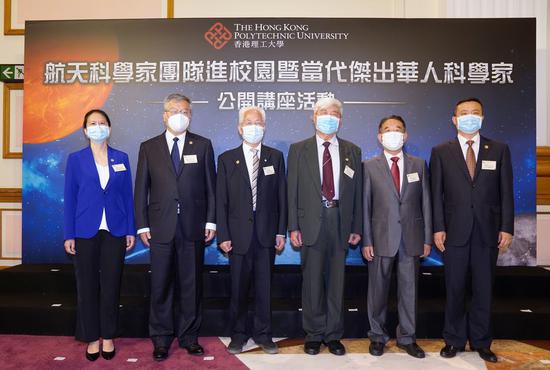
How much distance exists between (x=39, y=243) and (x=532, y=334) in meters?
4.15

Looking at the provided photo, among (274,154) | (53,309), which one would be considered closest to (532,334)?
(274,154)

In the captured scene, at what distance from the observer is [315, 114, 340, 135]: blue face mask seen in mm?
2748

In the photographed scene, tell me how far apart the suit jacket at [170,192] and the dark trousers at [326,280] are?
677mm

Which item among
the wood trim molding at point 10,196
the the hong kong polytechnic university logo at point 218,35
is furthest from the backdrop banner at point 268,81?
the wood trim molding at point 10,196

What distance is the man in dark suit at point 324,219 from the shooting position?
2707 mm

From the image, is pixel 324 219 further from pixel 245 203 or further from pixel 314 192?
pixel 245 203

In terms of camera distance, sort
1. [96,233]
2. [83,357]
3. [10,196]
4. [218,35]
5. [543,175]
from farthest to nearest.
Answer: [10,196]
[543,175]
[218,35]
[83,357]
[96,233]

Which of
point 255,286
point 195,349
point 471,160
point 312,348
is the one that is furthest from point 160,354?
point 471,160

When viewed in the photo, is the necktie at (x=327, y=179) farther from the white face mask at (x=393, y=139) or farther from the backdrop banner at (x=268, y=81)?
the backdrop banner at (x=268, y=81)

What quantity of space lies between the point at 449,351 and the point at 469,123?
4.62 feet

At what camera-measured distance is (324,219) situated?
2.71m

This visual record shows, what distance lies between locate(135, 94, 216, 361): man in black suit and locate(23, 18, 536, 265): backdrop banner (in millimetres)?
1375

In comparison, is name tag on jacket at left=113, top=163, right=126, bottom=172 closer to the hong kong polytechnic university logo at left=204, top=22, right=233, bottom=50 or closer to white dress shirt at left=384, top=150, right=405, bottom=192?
white dress shirt at left=384, top=150, right=405, bottom=192

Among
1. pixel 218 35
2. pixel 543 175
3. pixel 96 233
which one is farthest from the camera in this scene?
pixel 543 175
